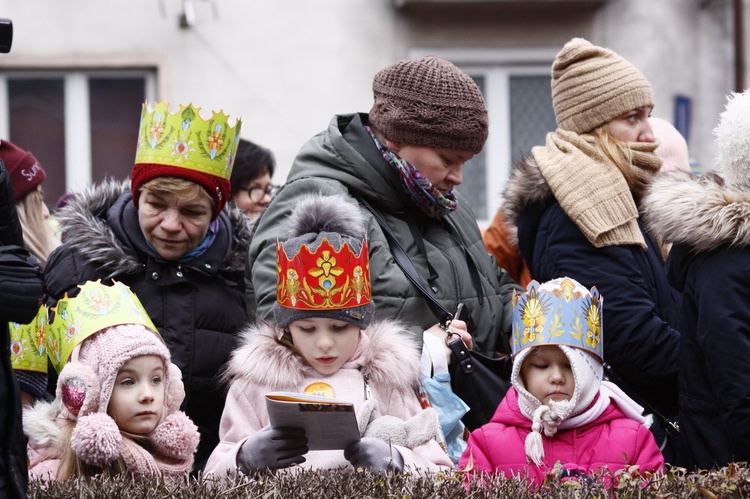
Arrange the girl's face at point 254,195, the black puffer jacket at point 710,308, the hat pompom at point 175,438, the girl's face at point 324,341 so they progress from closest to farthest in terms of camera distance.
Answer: the black puffer jacket at point 710,308 < the girl's face at point 324,341 < the hat pompom at point 175,438 < the girl's face at point 254,195

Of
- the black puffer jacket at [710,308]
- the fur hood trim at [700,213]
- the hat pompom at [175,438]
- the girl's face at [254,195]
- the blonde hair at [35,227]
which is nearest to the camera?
the black puffer jacket at [710,308]

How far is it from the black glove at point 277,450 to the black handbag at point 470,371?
0.75 meters

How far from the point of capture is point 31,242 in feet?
18.9

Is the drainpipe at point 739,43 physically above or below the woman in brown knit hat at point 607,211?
above

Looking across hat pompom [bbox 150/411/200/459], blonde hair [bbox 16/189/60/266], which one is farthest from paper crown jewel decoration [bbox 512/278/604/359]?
blonde hair [bbox 16/189/60/266]

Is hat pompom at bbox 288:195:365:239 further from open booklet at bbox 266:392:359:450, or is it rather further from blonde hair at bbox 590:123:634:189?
blonde hair at bbox 590:123:634:189

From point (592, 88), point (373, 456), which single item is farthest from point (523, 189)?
point (373, 456)

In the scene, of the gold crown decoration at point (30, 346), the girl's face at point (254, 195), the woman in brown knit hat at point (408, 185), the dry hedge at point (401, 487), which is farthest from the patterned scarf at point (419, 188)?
the girl's face at point (254, 195)

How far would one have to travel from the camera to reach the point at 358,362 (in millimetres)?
4316

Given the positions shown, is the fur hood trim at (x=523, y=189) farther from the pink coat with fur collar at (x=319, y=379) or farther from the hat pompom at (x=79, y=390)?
the hat pompom at (x=79, y=390)

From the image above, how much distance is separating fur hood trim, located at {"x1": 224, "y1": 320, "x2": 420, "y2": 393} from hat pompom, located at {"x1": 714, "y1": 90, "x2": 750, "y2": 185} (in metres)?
1.17

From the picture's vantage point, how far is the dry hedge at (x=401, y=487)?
11.7 ft

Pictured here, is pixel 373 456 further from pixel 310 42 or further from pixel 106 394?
pixel 310 42

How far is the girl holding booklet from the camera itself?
4.16 meters
